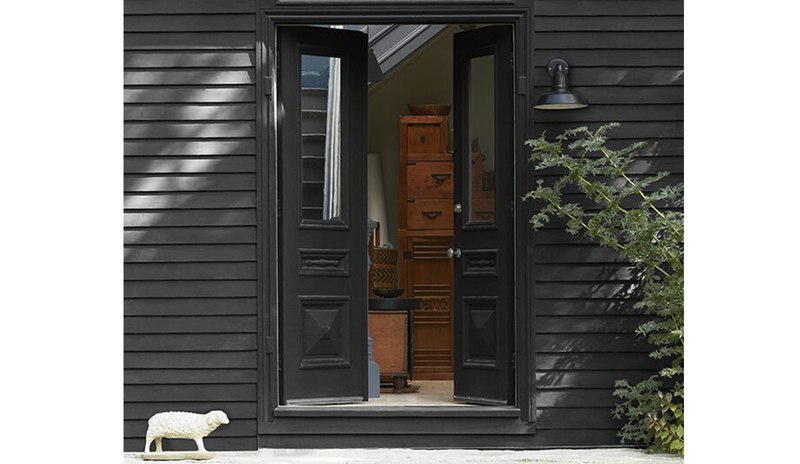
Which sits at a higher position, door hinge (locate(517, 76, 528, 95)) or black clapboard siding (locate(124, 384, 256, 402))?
Answer: door hinge (locate(517, 76, 528, 95))

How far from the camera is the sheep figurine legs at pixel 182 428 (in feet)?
18.5

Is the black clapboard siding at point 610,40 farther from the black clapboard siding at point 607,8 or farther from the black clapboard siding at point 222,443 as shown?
the black clapboard siding at point 222,443

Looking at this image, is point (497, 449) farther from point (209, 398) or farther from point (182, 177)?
point (182, 177)

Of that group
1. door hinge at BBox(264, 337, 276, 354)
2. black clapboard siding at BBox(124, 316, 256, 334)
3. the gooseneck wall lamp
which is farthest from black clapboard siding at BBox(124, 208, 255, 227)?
the gooseneck wall lamp

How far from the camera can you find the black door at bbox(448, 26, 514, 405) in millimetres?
6070

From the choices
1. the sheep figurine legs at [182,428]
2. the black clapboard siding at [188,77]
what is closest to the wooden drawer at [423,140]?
the black clapboard siding at [188,77]

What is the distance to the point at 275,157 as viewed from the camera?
234 inches

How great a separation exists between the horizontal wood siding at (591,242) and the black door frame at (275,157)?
0.06m

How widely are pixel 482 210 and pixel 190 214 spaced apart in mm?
1697

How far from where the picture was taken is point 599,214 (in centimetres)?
574

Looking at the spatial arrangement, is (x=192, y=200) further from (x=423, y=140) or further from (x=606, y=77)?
(x=423, y=140)

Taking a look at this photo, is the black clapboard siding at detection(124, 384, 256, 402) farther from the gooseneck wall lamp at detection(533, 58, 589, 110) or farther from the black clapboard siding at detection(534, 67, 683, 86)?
the black clapboard siding at detection(534, 67, 683, 86)

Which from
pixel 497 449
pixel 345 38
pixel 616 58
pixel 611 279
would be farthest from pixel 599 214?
pixel 345 38

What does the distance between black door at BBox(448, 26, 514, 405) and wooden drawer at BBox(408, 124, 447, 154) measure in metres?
2.39
